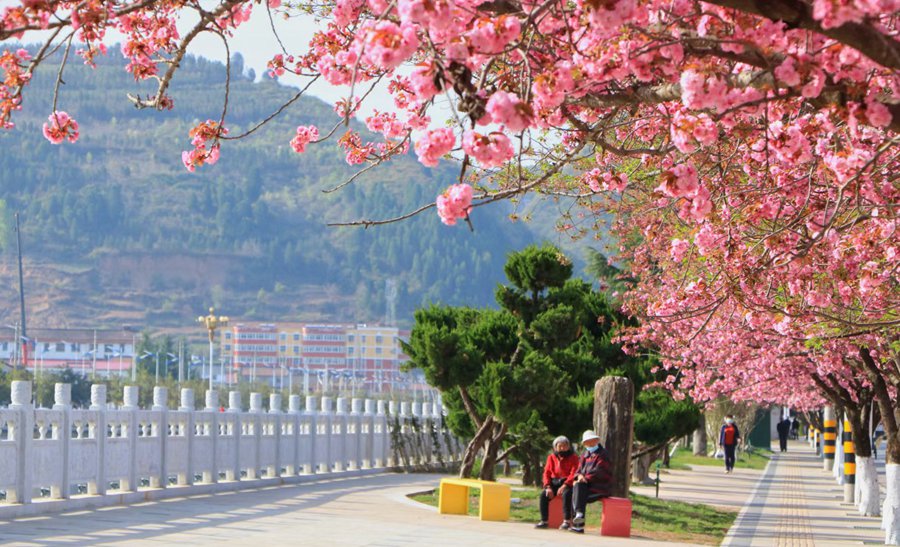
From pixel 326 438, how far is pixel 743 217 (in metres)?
19.5

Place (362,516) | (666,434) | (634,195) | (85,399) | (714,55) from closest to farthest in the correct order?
(714,55)
(634,195)
(362,516)
(666,434)
(85,399)

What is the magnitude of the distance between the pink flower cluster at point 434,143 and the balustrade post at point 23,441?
11811mm

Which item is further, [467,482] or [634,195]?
[467,482]

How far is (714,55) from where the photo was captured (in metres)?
6.41

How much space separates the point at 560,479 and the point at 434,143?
12309mm

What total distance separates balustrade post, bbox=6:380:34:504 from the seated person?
6.03 metres

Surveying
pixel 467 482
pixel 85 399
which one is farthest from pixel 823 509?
pixel 85 399

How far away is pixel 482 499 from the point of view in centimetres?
1844

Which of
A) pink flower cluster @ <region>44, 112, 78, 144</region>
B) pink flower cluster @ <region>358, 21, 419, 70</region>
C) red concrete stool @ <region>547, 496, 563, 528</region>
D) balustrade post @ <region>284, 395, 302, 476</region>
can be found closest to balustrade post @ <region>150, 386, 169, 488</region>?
balustrade post @ <region>284, 395, 302, 476</region>

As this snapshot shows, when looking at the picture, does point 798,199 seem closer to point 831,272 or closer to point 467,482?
point 831,272

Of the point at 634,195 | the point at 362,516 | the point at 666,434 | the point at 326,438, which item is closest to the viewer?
the point at 634,195

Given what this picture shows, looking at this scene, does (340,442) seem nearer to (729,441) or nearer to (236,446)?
(236,446)

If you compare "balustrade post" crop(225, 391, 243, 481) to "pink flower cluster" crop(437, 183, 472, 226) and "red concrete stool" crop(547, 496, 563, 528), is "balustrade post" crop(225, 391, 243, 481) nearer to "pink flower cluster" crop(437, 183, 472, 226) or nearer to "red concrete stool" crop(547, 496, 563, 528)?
"red concrete stool" crop(547, 496, 563, 528)

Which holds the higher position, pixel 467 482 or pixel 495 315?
pixel 495 315
